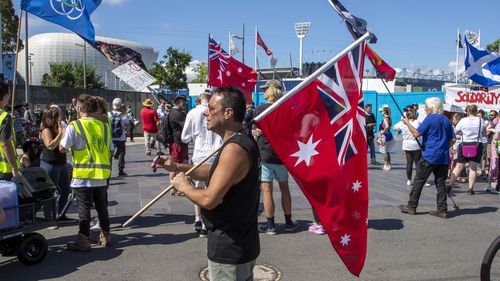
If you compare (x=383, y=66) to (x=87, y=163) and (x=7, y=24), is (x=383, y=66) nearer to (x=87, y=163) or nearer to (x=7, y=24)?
(x=87, y=163)

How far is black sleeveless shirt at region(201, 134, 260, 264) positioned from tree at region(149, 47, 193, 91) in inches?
1417

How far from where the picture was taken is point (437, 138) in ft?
24.1

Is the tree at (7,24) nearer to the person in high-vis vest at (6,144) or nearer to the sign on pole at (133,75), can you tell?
the sign on pole at (133,75)

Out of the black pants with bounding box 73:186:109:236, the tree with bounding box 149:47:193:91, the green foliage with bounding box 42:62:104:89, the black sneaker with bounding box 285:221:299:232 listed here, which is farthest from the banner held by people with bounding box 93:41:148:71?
the green foliage with bounding box 42:62:104:89

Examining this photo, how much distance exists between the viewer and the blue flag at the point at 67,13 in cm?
621

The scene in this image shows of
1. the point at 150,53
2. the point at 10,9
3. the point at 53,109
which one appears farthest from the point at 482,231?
the point at 150,53

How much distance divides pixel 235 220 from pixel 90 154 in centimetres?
321

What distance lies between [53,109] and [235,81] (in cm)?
636

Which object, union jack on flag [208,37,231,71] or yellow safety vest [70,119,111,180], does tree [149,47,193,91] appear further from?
yellow safety vest [70,119,111,180]

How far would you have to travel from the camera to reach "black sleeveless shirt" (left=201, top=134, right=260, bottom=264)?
8.87 ft

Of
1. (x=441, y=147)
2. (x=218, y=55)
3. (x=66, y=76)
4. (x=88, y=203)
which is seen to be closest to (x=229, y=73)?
(x=218, y=55)

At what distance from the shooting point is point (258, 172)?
283 centimetres

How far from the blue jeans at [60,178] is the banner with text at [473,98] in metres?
9.12

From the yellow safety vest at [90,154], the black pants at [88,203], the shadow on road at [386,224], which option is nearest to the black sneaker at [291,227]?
the shadow on road at [386,224]
